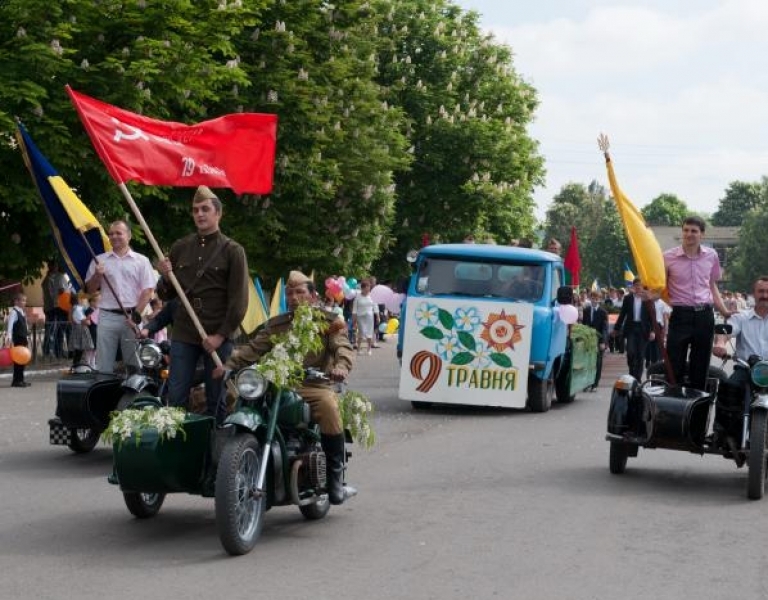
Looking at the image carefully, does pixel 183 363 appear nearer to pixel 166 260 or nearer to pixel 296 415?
pixel 166 260

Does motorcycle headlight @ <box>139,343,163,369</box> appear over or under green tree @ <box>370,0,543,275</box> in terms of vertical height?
under

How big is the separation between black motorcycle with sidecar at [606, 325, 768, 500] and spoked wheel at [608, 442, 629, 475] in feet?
0.92

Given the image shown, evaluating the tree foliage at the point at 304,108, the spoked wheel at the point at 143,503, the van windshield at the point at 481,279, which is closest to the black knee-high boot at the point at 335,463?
the spoked wheel at the point at 143,503

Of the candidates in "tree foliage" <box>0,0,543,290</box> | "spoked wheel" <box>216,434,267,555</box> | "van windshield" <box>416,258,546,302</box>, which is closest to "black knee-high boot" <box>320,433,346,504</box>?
"spoked wheel" <box>216,434,267,555</box>

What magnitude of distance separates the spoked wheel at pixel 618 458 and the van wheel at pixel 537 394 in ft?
20.6

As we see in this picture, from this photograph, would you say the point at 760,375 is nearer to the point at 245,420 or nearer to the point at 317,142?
the point at 245,420

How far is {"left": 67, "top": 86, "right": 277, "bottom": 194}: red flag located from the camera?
12.3 meters

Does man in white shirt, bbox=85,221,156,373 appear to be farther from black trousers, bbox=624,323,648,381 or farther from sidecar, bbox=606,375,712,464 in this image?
black trousers, bbox=624,323,648,381

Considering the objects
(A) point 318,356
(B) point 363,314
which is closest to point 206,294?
(A) point 318,356

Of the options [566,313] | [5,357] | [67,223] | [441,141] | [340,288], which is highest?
[441,141]

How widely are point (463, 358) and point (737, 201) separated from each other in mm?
168933

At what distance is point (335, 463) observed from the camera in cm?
934

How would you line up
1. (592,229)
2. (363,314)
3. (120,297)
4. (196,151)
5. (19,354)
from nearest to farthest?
1. (196,151)
2. (120,297)
3. (19,354)
4. (363,314)
5. (592,229)

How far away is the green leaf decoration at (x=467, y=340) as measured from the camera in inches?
728
